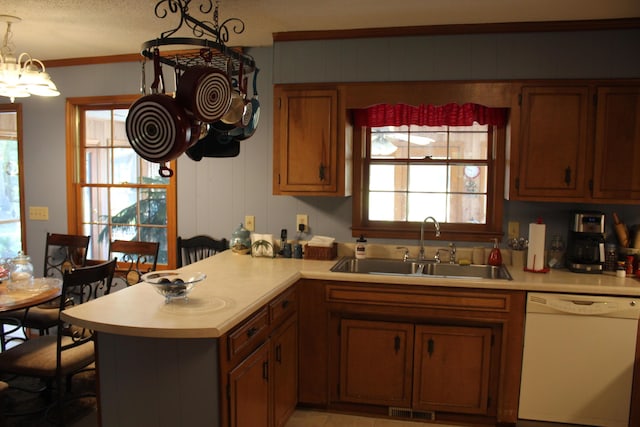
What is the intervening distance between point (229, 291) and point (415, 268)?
4.67ft

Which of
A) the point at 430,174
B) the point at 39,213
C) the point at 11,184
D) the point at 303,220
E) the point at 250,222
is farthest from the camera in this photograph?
the point at 11,184

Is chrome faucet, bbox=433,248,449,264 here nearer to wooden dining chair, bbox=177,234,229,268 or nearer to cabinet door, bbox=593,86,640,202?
cabinet door, bbox=593,86,640,202

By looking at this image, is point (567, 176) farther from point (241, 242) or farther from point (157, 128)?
point (157, 128)

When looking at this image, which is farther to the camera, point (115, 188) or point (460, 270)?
point (115, 188)

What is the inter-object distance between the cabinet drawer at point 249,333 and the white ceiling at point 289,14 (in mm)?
1687

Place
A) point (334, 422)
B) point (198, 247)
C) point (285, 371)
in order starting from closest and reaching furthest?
A: 1. point (285, 371)
2. point (334, 422)
3. point (198, 247)

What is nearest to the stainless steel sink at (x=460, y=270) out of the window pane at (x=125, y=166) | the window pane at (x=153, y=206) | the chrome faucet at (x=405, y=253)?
the chrome faucet at (x=405, y=253)

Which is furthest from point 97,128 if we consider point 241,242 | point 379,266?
point 379,266

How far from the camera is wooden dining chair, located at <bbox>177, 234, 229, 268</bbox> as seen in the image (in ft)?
12.5

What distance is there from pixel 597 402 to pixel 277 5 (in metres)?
Answer: 2.86

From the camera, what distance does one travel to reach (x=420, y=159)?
3.46 metres

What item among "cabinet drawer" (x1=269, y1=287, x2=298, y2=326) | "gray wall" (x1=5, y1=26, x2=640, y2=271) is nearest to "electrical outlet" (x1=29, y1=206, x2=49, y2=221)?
"gray wall" (x1=5, y1=26, x2=640, y2=271)

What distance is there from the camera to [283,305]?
2.68 meters

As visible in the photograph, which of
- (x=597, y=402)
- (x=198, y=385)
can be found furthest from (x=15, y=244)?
(x=597, y=402)
